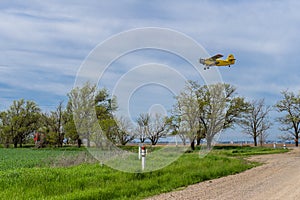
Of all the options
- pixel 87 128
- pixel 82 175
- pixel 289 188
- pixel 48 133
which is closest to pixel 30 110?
pixel 48 133

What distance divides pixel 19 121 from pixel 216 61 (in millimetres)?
60815

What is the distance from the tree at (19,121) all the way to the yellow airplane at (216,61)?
57.4m

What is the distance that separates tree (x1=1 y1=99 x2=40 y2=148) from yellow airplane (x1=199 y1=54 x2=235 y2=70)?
57.4 m

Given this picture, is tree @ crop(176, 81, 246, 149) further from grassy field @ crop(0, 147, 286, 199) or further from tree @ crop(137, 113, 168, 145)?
grassy field @ crop(0, 147, 286, 199)

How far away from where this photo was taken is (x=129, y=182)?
404 inches

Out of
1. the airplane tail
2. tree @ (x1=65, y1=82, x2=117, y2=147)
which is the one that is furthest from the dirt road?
tree @ (x1=65, y1=82, x2=117, y2=147)

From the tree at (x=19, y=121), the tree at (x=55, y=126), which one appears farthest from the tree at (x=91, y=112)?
the tree at (x=19, y=121)

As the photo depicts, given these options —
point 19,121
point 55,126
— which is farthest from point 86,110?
point 19,121

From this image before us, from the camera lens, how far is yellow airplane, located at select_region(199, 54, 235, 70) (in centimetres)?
1575

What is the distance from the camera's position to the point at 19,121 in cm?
6769

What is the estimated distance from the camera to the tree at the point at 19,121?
6756 centimetres

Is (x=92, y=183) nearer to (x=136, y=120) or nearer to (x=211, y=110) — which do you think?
(x=136, y=120)

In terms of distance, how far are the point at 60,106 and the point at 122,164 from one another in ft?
166

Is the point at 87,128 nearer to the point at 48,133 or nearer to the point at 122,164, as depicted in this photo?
the point at 122,164
